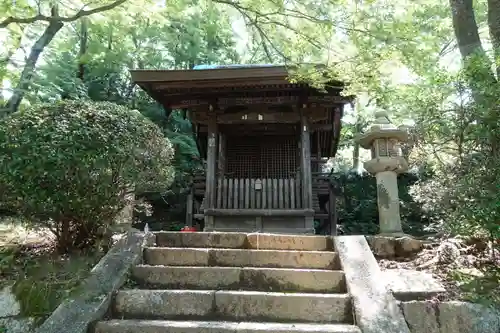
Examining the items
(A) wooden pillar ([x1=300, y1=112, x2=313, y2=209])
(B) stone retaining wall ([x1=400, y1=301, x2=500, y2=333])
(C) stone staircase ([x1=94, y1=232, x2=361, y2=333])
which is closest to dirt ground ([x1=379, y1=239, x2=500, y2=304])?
(B) stone retaining wall ([x1=400, y1=301, x2=500, y2=333])

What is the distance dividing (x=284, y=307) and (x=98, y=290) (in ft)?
5.49

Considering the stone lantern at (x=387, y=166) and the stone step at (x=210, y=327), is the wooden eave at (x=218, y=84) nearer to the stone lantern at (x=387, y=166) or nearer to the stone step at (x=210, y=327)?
the stone lantern at (x=387, y=166)

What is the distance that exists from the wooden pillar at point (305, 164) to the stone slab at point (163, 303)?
501cm

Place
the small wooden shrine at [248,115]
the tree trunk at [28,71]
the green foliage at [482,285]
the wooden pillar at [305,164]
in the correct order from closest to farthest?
1. the green foliage at [482,285]
2. the small wooden shrine at [248,115]
3. the wooden pillar at [305,164]
4. the tree trunk at [28,71]

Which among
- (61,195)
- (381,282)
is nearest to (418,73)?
(381,282)

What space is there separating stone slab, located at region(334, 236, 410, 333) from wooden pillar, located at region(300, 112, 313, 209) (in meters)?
3.92

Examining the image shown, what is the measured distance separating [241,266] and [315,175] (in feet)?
26.5

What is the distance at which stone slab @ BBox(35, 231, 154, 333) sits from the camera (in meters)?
3.02

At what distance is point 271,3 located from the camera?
18.8 feet

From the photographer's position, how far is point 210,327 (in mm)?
2975

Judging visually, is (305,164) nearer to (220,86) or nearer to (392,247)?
(220,86)

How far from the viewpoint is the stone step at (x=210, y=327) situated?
9.62 feet

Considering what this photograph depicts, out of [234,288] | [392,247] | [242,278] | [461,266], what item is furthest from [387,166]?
[234,288]

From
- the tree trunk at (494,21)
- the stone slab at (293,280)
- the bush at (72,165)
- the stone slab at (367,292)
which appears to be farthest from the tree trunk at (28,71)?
the tree trunk at (494,21)
